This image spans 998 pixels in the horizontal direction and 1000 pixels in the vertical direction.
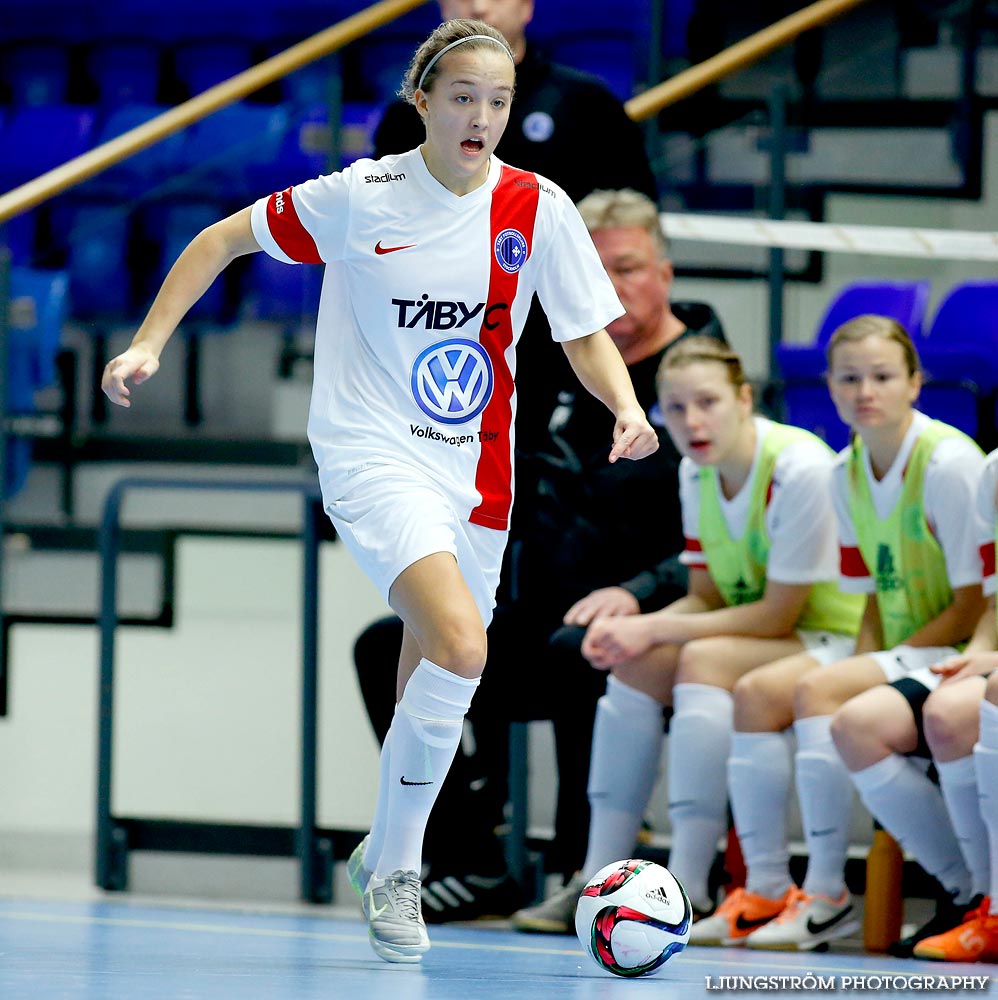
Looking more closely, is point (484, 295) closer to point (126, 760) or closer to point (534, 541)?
point (534, 541)

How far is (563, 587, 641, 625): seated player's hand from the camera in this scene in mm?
4414

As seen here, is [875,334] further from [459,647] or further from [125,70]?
[125,70]

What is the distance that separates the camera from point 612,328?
4.71 m

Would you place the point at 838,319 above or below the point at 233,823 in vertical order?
above

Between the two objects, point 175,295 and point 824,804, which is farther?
point 824,804

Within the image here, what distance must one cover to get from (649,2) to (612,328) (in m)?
2.43

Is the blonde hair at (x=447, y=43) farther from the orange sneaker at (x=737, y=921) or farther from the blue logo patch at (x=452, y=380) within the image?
the orange sneaker at (x=737, y=921)

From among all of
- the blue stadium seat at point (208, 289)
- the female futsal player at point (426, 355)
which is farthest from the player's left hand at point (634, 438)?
the blue stadium seat at point (208, 289)

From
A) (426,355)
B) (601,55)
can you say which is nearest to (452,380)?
(426,355)

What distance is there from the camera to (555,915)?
4312mm

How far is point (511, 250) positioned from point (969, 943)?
1.67m

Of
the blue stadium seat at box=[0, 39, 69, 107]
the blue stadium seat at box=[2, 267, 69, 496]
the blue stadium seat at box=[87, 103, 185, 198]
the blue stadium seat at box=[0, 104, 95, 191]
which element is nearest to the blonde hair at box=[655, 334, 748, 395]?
the blue stadium seat at box=[87, 103, 185, 198]

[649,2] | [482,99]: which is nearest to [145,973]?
[482,99]

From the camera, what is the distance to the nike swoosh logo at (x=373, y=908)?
3391 mm
